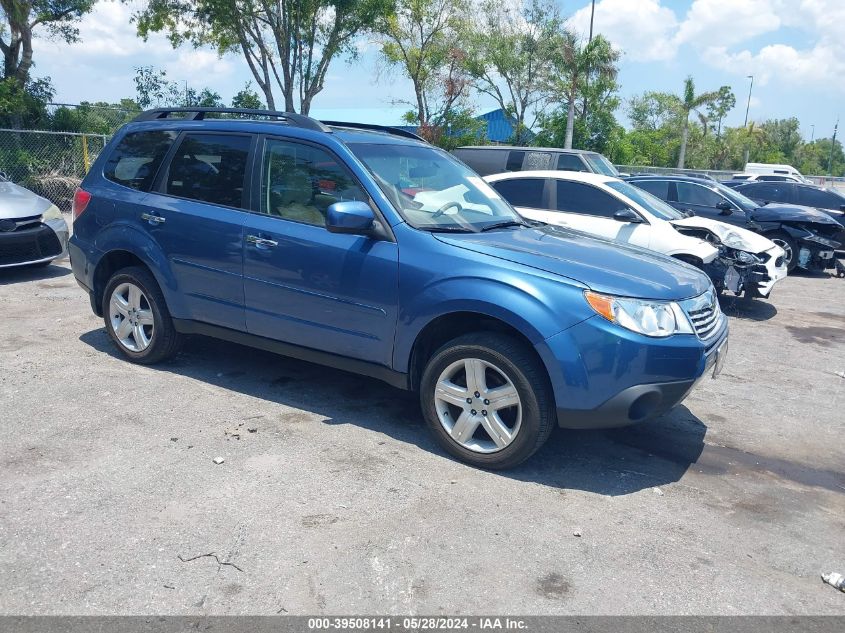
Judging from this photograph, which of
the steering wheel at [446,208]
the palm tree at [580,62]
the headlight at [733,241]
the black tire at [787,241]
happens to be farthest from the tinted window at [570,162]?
the palm tree at [580,62]

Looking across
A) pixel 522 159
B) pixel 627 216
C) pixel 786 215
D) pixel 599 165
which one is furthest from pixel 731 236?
pixel 599 165

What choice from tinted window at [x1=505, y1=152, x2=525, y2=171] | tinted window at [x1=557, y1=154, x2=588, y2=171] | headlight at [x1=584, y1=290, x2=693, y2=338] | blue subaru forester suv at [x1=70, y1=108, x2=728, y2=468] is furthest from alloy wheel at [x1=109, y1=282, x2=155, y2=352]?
tinted window at [x1=557, y1=154, x2=588, y2=171]

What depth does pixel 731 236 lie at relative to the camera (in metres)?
9.59

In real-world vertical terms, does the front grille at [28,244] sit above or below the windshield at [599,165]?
below

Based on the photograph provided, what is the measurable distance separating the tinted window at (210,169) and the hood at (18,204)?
171 inches

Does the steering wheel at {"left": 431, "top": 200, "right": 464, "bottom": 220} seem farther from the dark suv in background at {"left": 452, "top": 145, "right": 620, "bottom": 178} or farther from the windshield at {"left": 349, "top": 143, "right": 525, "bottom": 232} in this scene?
the dark suv in background at {"left": 452, "top": 145, "right": 620, "bottom": 178}

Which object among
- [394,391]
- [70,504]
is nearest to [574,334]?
[394,391]

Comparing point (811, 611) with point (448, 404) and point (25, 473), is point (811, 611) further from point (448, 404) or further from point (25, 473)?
point (25, 473)

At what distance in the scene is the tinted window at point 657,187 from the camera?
1280 cm

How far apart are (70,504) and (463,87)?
37102 mm

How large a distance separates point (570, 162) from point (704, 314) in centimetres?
903

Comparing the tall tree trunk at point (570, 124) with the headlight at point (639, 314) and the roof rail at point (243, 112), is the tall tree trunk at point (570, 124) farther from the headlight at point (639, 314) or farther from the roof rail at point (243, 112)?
the headlight at point (639, 314)

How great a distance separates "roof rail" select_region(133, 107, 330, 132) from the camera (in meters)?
5.11

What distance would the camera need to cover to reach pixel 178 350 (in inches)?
232
